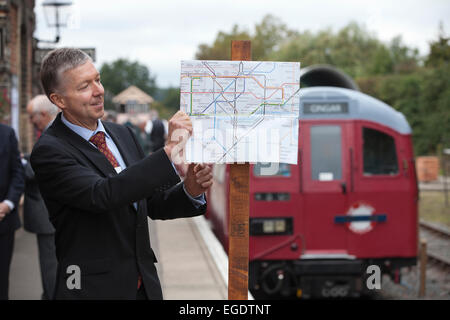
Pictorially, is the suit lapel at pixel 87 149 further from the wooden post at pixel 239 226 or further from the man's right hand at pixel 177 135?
the wooden post at pixel 239 226

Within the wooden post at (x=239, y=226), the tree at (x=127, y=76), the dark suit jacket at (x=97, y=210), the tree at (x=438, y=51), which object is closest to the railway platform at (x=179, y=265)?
the wooden post at (x=239, y=226)

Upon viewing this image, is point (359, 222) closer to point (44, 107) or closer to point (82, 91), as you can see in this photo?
point (44, 107)

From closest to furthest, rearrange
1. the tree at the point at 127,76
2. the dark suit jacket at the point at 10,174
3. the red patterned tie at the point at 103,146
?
the red patterned tie at the point at 103,146
the dark suit jacket at the point at 10,174
the tree at the point at 127,76

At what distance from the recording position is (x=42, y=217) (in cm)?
601

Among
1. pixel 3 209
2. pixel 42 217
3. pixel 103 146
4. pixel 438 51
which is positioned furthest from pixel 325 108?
pixel 438 51

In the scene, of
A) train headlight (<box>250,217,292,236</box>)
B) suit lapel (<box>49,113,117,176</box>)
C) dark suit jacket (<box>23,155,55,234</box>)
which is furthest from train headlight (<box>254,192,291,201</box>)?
suit lapel (<box>49,113,117,176</box>)

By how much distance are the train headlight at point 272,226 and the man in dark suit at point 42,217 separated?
2.63 metres

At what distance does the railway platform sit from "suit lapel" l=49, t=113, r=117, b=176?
4.29 metres

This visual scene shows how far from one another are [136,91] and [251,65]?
2549cm

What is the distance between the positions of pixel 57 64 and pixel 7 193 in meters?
3.08

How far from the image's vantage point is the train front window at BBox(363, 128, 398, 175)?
26.1ft

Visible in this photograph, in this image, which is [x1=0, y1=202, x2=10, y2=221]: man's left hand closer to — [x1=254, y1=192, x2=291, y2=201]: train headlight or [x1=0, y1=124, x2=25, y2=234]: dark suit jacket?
[x1=0, y1=124, x2=25, y2=234]: dark suit jacket

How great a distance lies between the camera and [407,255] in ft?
25.8

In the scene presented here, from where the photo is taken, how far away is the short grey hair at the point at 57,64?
109 inches
